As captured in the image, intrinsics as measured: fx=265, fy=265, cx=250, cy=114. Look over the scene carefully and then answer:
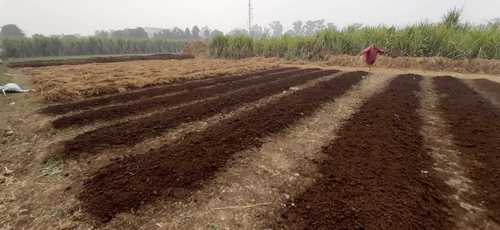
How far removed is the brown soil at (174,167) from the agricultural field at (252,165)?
0.02 metres

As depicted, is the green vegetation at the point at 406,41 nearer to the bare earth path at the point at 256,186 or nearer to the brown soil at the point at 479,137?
the brown soil at the point at 479,137

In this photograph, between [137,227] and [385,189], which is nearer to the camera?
[137,227]

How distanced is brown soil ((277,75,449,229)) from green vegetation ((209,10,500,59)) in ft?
39.8

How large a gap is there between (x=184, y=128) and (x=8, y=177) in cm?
227

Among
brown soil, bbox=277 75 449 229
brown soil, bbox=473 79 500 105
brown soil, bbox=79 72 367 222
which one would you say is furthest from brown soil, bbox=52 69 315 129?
brown soil, bbox=473 79 500 105

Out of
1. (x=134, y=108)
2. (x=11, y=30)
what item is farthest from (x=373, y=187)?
(x=11, y=30)

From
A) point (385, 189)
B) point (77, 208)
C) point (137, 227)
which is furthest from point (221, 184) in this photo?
point (385, 189)

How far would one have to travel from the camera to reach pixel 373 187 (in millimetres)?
2639

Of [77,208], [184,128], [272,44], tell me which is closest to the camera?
[77,208]

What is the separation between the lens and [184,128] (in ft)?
14.8

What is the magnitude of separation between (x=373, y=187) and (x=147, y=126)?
353 centimetres

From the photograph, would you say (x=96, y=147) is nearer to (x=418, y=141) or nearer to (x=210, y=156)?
(x=210, y=156)

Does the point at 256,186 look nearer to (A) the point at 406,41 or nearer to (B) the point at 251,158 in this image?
(B) the point at 251,158

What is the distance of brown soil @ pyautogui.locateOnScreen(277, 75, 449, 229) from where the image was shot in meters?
2.15
